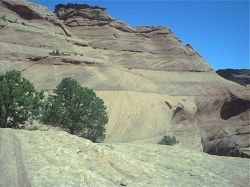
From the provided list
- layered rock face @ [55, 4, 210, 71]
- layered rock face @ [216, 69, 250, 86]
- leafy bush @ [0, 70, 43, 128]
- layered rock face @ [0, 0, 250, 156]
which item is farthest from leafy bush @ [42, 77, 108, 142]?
layered rock face @ [216, 69, 250, 86]

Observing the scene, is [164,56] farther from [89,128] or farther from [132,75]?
[89,128]

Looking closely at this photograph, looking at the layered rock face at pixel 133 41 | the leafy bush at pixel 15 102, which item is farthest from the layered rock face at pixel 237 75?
the leafy bush at pixel 15 102

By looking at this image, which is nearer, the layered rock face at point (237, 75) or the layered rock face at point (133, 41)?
the layered rock face at point (133, 41)

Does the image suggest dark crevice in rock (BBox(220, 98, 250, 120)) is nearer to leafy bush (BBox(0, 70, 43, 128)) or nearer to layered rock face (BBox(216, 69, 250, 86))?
layered rock face (BBox(216, 69, 250, 86))

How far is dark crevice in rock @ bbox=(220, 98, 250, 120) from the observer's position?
194 feet

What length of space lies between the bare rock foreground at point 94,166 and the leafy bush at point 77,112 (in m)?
10.7

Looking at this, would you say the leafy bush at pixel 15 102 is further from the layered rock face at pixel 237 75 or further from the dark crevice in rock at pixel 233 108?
the layered rock face at pixel 237 75

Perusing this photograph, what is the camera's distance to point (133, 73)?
176ft

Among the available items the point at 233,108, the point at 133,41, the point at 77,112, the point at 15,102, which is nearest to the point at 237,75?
the point at 233,108

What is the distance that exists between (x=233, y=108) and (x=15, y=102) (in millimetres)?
44773

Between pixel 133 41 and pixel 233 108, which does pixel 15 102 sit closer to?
pixel 133 41

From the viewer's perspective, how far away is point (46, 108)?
23.4m

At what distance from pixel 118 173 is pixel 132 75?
4030 centimetres

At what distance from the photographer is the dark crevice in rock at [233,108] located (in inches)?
2325
